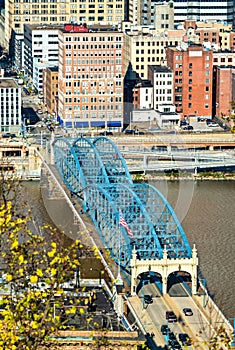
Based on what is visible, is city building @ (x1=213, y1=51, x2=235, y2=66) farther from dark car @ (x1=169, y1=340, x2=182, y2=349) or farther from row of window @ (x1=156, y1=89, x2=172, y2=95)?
dark car @ (x1=169, y1=340, x2=182, y2=349)

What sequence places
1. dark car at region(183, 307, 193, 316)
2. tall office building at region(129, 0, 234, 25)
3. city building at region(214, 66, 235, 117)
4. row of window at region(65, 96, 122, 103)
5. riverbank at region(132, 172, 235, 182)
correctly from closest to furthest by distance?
dark car at region(183, 307, 193, 316)
riverbank at region(132, 172, 235, 182)
row of window at region(65, 96, 122, 103)
city building at region(214, 66, 235, 117)
tall office building at region(129, 0, 234, 25)

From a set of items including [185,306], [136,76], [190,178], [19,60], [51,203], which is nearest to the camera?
[185,306]

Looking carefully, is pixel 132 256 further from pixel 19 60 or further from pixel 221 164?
pixel 19 60

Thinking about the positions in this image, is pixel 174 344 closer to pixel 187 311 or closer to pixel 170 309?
pixel 187 311

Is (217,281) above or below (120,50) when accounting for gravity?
below

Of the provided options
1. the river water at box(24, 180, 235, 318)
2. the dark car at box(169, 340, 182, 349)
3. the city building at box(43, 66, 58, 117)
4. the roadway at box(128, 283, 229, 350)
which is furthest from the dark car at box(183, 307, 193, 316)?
the city building at box(43, 66, 58, 117)

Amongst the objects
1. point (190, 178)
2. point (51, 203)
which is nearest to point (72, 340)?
point (51, 203)
